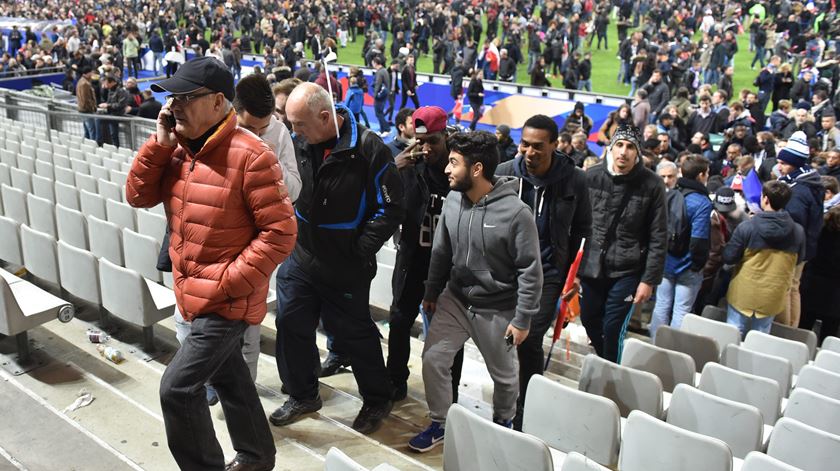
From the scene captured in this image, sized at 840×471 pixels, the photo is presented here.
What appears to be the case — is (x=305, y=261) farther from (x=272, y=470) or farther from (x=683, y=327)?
(x=683, y=327)

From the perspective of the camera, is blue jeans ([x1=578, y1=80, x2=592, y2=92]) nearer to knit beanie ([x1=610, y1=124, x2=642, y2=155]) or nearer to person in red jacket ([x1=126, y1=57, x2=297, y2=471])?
knit beanie ([x1=610, y1=124, x2=642, y2=155])

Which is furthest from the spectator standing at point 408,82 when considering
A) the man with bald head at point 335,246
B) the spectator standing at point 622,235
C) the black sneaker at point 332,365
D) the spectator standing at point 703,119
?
the man with bald head at point 335,246

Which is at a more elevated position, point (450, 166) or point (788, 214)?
point (450, 166)

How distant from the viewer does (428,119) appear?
341 centimetres

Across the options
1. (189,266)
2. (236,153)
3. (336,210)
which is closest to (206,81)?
(236,153)

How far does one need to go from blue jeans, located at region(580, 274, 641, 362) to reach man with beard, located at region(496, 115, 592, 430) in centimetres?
48

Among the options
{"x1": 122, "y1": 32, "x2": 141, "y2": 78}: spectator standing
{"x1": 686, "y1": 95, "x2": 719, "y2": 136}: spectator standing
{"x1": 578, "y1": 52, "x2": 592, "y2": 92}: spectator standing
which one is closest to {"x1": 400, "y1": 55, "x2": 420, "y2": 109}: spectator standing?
{"x1": 578, "y1": 52, "x2": 592, "y2": 92}: spectator standing

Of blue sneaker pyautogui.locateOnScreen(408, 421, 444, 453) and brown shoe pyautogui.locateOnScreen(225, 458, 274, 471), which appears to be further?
blue sneaker pyautogui.locateOnScreen(408, 421, 444, 453)

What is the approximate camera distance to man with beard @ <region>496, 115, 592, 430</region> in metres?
3.38

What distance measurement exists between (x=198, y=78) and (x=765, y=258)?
3703 millimetres

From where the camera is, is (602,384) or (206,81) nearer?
(206,81)

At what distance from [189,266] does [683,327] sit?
2955 mm

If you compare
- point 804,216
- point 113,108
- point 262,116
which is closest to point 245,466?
point 262,116

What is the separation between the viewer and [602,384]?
329 cm
